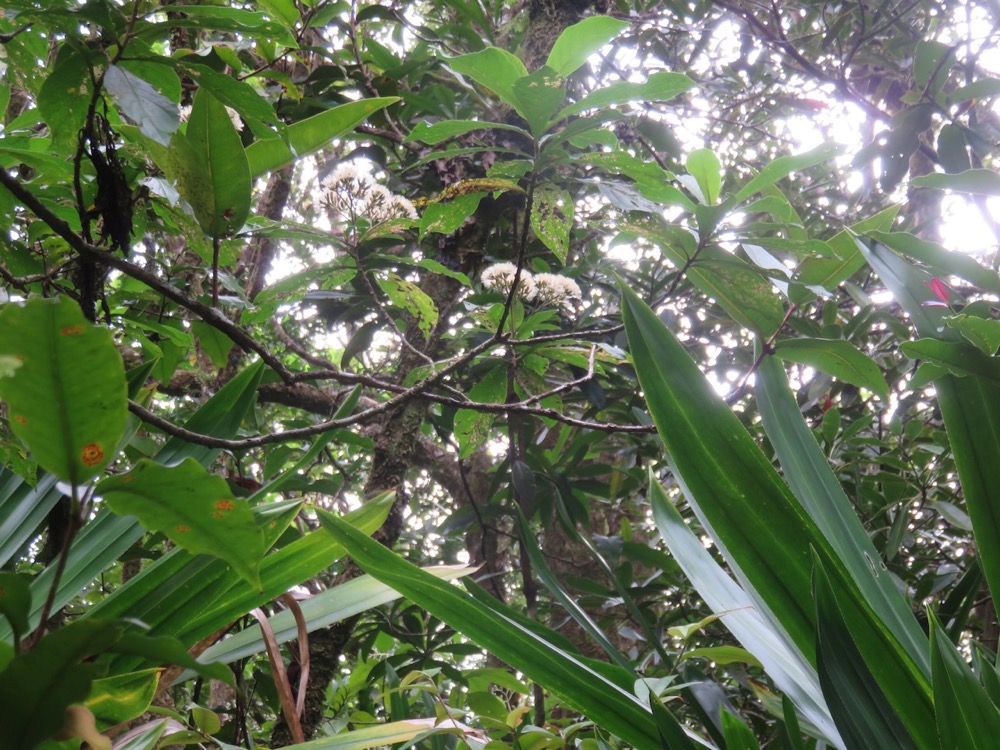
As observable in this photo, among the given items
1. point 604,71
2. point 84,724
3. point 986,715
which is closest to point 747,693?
point 986,715

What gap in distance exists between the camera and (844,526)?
2.41 feet

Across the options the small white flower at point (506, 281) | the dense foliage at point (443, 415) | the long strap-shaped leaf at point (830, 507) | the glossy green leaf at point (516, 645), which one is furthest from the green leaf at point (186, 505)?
the small white flower at point (506, 281)

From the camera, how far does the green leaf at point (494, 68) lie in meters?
0.85

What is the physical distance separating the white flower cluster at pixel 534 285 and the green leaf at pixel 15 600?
1.13 m

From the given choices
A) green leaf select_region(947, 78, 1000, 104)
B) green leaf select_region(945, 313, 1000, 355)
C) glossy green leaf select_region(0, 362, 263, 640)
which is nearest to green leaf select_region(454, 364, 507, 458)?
glossy green leaf select_region(0, 362, 263, 640)

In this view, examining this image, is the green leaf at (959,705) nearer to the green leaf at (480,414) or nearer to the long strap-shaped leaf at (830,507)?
the long strap-shaped leaf at (830,507)

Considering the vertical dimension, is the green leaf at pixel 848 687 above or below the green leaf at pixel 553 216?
below

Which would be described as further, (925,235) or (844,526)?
(925,235)

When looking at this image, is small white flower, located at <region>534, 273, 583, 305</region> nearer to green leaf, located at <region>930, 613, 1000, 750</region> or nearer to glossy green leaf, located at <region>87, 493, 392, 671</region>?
glossy green leaf, located at <region>87, 493, 392, 671</region>

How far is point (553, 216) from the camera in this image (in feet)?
3.72

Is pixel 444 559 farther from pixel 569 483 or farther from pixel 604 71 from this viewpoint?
pixel 604 71

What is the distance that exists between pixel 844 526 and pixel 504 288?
83 centimetres

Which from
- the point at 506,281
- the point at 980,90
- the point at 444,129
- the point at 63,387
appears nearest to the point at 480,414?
the point at 506,281

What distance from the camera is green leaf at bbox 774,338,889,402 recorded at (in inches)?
37.1
